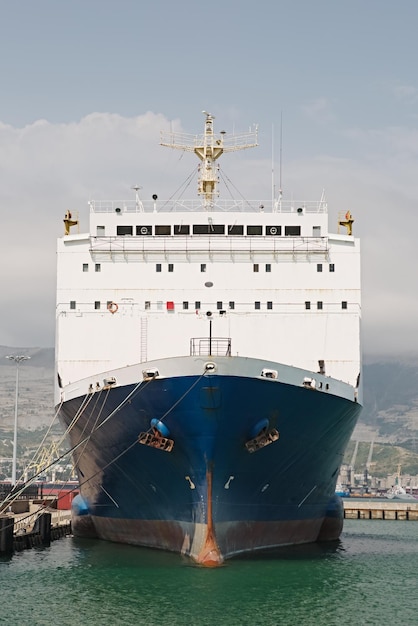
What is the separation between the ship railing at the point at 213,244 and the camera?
96.1ft

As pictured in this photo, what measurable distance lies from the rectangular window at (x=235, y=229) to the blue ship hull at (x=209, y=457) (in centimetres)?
696

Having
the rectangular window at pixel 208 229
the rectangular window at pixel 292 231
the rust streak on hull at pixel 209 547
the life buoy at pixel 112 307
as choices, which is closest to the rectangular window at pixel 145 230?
the rectangular window at pixel 208 229

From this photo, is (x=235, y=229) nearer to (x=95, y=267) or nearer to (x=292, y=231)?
(x=292, y=231)

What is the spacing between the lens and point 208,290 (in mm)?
28719

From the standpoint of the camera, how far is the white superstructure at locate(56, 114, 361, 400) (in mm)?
27781

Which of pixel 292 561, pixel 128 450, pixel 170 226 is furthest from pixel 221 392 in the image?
pixel 170 226

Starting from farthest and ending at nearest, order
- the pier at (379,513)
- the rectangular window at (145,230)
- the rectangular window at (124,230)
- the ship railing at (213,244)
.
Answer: the pier at (379,513)
the rectangular window at (124,230)
the rectangular window at (145,230)
the ship railing at (213,244)

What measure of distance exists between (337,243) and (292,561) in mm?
10493

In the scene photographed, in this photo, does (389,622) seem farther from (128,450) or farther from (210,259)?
(210,259)

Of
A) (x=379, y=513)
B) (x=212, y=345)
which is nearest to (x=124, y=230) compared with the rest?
(x=212, y=345)

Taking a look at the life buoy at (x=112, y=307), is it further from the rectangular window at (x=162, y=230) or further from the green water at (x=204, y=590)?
the green water at (x=204, y=590)

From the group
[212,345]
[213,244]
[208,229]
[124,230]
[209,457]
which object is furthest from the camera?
[124,230]

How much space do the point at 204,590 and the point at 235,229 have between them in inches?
512

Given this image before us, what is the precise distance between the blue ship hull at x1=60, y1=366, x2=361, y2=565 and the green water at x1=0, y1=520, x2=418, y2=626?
2.50ft
